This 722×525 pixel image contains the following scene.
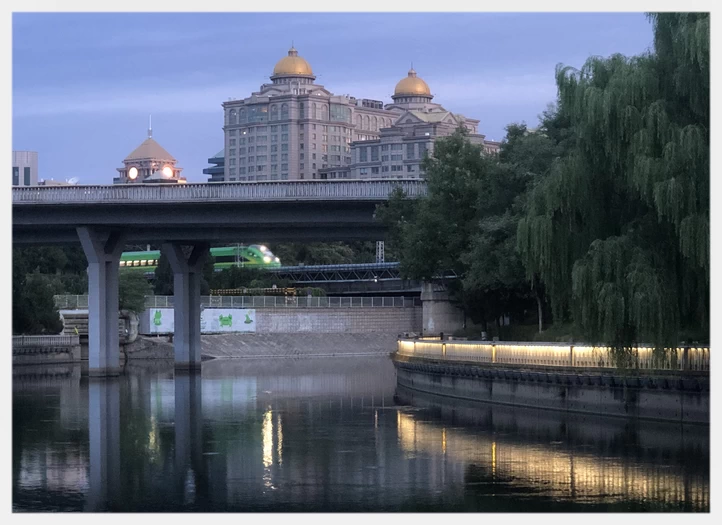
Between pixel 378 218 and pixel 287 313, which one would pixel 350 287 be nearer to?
pixel 287 313

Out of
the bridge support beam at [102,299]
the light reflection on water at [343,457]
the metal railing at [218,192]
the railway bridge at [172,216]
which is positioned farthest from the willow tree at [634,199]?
the bridge support beam at [102,299]

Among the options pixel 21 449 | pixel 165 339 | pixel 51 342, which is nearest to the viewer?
pixel 21 449

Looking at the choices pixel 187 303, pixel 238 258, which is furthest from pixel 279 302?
pixel 238 258

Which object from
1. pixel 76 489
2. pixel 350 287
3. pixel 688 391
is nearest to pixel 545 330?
pixel 688 391

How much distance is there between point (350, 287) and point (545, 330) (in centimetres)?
8180

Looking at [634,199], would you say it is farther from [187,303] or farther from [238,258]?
[238,258]

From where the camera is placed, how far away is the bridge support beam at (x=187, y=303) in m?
86.8

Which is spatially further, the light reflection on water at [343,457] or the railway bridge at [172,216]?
the railway bridge at [172,216]

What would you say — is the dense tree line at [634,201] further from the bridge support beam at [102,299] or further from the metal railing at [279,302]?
the metal railing at [279,302]

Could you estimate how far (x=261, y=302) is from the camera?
11838 cm

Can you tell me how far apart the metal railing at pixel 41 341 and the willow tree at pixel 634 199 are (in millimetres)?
66760

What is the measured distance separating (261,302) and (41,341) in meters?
25.4

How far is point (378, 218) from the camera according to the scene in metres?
71.2

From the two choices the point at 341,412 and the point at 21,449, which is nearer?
the point at 21,449
